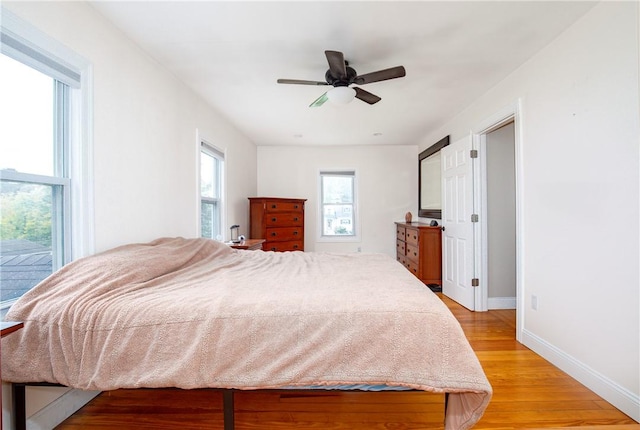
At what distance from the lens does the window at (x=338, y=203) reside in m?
5.49

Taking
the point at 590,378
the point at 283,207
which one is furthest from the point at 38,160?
the point at 590,378

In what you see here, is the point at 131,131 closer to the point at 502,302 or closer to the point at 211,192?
the point at 211,192

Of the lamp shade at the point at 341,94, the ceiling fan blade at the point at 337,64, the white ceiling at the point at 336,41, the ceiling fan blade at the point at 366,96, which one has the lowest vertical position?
the lamp shade at the point at 341,94

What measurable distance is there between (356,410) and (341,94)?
217 centimetres

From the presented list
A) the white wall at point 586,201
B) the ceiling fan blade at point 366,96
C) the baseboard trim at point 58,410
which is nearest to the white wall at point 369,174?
the ceiling fan blade at point 366,96

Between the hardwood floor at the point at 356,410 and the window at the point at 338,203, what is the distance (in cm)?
372

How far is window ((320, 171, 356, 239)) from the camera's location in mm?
5492

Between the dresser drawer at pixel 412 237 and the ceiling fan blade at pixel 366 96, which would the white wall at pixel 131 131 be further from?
the dresser drawer at pixel 412 237

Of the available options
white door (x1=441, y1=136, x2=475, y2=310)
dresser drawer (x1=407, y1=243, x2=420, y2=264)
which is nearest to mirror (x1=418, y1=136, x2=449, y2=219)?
white door (x1=441, y1=136, x2=475, y2=310)

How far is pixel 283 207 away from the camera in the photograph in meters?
4.67

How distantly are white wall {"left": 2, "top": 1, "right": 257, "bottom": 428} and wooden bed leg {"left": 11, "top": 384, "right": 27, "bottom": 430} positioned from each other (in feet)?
0.45

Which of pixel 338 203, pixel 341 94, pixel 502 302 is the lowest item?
pixel 502 302

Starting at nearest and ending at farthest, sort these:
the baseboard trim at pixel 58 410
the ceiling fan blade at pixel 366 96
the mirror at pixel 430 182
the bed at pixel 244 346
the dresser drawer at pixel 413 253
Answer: the bed at pixel 244 346 < the baseboard trim at pixel 58 410 < the ceiling fan blade at pixel 366 96 < the dresser drawer at pixel 413 253 < the mirror at pixel 430 182

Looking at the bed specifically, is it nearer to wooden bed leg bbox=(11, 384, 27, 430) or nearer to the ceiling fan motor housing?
wooden bed leg bbox=(11, 384, 27, 430)
